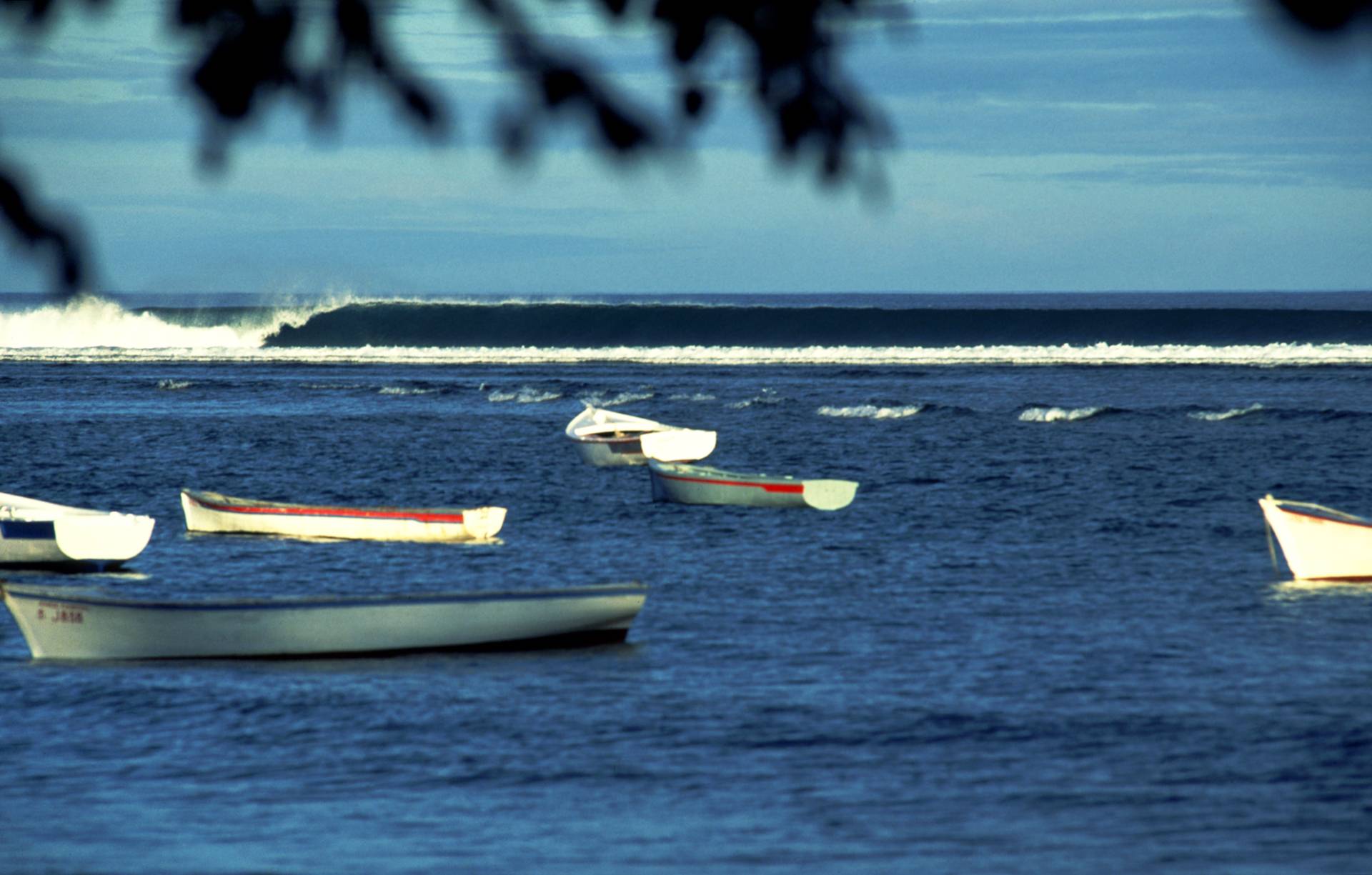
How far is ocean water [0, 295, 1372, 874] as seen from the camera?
10.5 metres

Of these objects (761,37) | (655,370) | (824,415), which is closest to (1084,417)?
(824,415)

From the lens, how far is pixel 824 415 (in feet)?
166

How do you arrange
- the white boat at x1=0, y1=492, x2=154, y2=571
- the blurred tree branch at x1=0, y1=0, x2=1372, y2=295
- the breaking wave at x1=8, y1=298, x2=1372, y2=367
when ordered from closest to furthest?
1. the blurred tree branch at x1=0, y1=0, x2=1372, y2=295
2. the white boat at x1=0, y1=492, x2=154, y2=571
3. the breaking wave at x1=8, y1=298, x2=1372, y2=367

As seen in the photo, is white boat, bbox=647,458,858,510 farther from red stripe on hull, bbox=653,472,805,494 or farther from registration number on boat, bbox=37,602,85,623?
registration number on boat, bbox=37,602,85,623

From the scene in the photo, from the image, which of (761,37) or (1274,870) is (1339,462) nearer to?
(1274,870)

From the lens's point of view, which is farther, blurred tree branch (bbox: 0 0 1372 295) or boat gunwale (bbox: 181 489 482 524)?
boat gunwale (bbox: 181 489 482 524)

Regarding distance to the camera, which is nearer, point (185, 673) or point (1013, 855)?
point (1013, 855)

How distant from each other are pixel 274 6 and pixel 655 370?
235ft

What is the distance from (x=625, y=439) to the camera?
3700 centimetres

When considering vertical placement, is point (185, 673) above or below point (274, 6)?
below

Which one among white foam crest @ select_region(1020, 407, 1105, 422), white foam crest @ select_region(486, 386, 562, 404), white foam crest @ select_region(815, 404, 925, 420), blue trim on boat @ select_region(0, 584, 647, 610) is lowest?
white foam crest @ select_region(486, 386, 562, 404)

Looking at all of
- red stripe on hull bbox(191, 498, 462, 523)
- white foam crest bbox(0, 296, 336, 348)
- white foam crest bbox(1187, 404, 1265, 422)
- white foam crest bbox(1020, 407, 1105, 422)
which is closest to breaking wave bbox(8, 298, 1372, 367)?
white foam crest bbox(0, 296, 336, 348)

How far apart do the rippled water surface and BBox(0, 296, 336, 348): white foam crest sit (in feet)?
230

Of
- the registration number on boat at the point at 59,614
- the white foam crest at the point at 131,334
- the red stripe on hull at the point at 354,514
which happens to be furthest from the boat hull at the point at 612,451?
the white foam crest at the point at 131,334
